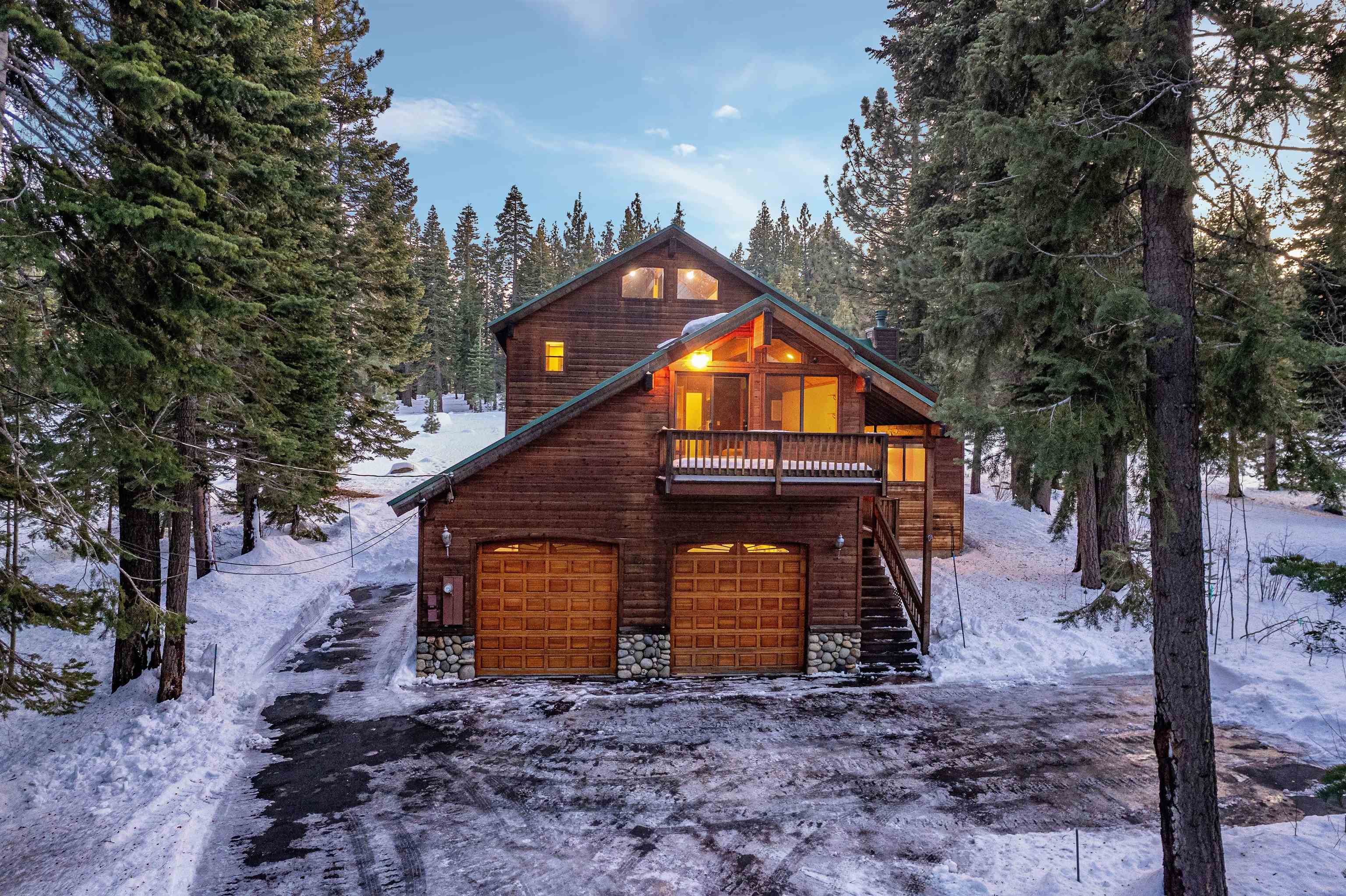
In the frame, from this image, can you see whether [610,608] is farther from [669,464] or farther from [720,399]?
[720,399]

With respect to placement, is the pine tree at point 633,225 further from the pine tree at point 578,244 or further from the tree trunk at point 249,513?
the tree trunk at point 249,513

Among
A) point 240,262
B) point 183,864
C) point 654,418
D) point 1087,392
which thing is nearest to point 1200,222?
point 1087,392

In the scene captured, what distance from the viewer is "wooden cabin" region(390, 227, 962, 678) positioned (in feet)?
45.2

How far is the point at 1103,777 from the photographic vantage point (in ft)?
31.0

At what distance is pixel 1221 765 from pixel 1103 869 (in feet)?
14.0

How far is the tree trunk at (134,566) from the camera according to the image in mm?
10680

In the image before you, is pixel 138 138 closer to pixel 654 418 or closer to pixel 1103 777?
pixel 654 418

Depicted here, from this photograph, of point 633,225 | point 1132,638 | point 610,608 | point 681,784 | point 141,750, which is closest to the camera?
point 681,784

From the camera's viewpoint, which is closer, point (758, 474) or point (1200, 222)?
point (1200, 222)

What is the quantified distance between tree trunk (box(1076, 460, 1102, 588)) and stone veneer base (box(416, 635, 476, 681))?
14.8 m

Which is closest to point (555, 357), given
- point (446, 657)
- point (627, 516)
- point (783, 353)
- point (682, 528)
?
point (627, 516)

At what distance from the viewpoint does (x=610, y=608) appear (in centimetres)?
1447

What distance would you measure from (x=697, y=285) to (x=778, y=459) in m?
8.64

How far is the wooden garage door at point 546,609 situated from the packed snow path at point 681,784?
0.71 metres
